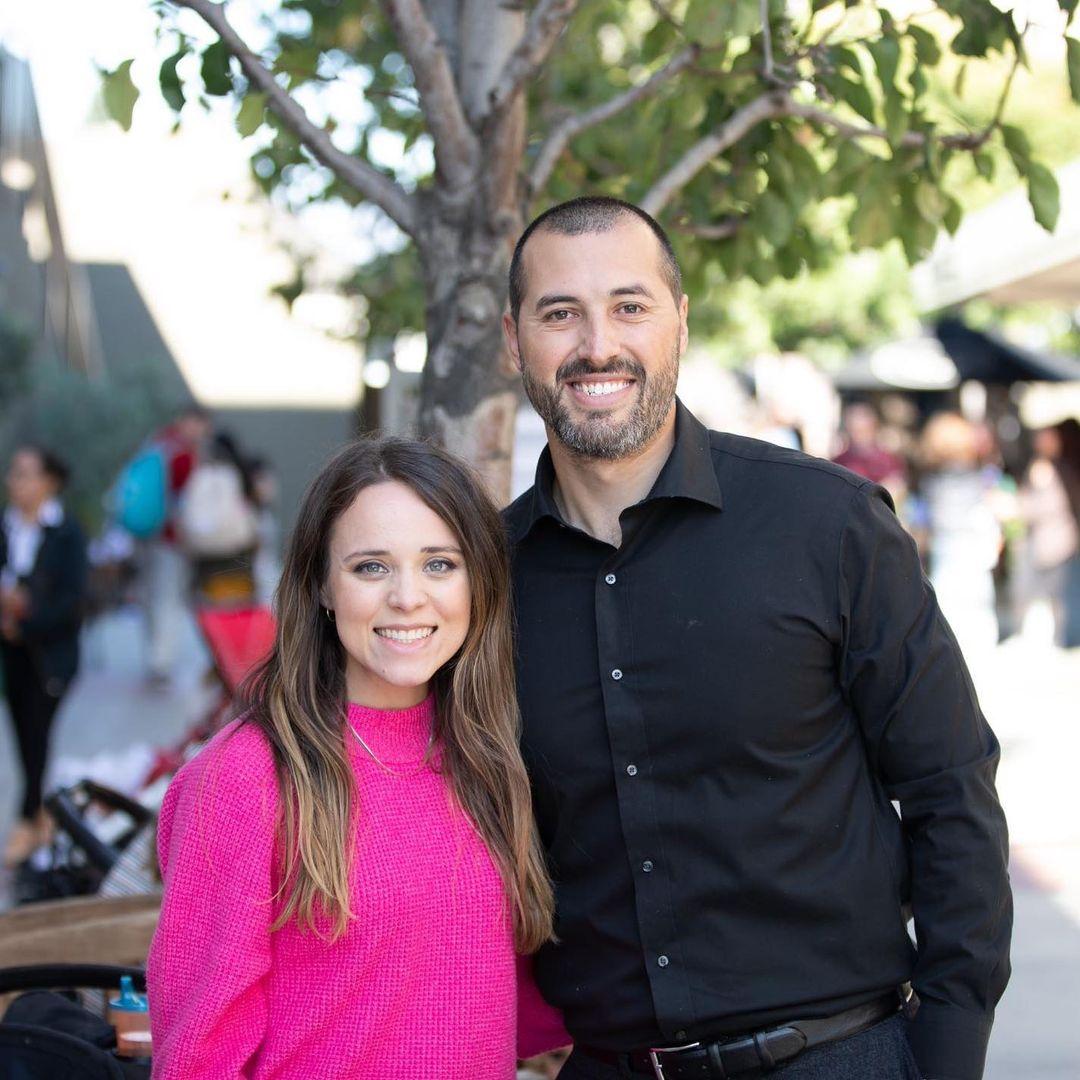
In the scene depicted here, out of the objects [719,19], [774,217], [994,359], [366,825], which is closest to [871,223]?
[774,217]

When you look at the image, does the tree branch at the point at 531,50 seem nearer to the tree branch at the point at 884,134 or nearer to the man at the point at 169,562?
the tree branch at the point at 884,134

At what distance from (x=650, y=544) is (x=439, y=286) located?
123 cm

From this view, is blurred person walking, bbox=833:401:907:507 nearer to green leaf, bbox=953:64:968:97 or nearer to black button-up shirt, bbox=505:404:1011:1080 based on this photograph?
green leaf, bbox=953:64:968:97

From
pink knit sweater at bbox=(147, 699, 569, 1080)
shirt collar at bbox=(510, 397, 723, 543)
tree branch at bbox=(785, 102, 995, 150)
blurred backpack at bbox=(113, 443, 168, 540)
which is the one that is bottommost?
pink knit sweater at bbox=(147, 699, 569, 1080)

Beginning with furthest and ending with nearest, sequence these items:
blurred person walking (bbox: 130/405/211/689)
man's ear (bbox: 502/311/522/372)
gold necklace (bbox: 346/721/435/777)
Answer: blurred person walking (bbox: 130/405/211/689) → man's ear (bbox: 502/311/522/372) → gold necklace (bbox: 346/721/435/777)

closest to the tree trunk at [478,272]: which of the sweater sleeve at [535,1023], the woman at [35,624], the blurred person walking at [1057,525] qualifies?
the sweater sleeve at [535,1023]

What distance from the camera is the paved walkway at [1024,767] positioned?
16.0 feet

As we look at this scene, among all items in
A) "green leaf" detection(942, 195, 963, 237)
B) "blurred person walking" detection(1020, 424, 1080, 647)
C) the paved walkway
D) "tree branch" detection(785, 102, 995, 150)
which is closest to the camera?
"tree branch" detection(785, 102, 995, 150)

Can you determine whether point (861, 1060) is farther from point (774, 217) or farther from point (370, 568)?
point (774, 217)

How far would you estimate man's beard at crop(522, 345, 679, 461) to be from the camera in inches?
94.9

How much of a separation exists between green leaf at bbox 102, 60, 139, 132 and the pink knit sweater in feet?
4.52

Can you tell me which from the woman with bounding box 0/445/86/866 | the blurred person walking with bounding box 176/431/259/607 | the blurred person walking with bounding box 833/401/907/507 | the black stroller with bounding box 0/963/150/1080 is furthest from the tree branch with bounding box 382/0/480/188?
the blurred person walking with bounding box 176/431/259/607

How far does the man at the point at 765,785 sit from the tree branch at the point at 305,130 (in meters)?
1.18

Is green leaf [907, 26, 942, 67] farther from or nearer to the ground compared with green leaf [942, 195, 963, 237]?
farther from the ground
